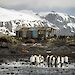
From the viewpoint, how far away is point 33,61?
8488 centimetres

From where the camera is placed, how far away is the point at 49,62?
271 ft

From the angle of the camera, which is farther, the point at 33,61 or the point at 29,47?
the point at 29,47

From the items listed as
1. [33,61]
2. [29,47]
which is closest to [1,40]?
[29,47]

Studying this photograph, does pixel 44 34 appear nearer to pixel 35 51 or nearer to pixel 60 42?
pixel 60 42

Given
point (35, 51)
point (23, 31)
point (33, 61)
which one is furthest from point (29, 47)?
point (23, 31)

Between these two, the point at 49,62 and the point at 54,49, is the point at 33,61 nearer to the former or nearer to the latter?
the point at 49,62

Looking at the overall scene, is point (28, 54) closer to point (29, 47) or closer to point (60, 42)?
point (29, 47)

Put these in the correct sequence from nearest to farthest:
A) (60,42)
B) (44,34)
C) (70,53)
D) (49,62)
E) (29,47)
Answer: (49,62), (70,53), (29,47), (60,42), (44,34)

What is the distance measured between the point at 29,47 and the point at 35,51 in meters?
5.76

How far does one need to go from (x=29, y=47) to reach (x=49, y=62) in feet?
136

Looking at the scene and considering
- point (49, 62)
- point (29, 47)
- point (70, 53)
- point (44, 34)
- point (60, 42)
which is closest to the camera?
point (49, 62)

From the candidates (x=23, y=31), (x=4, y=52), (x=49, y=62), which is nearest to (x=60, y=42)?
(x=4, y=52)

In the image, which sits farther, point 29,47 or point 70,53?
point 29,47

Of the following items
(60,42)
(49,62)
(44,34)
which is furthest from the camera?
(44,34)
